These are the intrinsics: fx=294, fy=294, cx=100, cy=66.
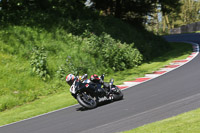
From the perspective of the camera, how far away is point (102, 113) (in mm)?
8734

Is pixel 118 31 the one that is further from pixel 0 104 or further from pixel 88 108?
pixel 88 108

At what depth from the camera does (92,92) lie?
10.0 metres

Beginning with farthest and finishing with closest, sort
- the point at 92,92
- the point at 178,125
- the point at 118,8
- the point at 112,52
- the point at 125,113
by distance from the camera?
1. the point at 118,8
2. the point at 112,52
3. the point at 92,92
4. the point at 125,113
5. the point at 178,125

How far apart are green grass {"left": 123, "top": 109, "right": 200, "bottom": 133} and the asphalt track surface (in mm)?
534

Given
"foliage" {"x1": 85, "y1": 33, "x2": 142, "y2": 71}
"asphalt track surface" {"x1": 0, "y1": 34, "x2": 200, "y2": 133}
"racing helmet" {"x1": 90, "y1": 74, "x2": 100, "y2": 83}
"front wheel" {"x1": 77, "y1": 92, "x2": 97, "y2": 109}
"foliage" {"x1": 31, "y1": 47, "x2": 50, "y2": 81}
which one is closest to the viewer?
"asphalt track surface" {"x1": 0, "y1": 34, "x2": 200, "y2": 133}

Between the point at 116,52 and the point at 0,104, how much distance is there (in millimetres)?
9736

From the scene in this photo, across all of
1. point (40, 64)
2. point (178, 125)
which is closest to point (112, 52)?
point (40, 64)

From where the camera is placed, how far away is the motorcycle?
9.60 m

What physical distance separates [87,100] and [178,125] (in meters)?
4.58

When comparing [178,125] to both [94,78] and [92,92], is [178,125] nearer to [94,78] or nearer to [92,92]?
[92,92]

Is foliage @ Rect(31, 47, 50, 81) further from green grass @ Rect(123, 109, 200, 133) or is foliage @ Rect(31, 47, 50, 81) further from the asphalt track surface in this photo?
green grass @ Rect(123, 109, 200, 133)

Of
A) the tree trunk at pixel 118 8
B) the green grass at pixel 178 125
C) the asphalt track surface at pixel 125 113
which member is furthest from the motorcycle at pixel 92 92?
the tree trunk at pixel 118 8

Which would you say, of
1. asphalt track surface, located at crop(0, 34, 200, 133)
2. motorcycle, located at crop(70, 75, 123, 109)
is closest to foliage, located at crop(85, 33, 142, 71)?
asphalt track surface, located at crop(0, 34, 200, 133)

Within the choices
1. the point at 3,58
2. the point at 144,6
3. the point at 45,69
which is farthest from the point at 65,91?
the point at 144,6
